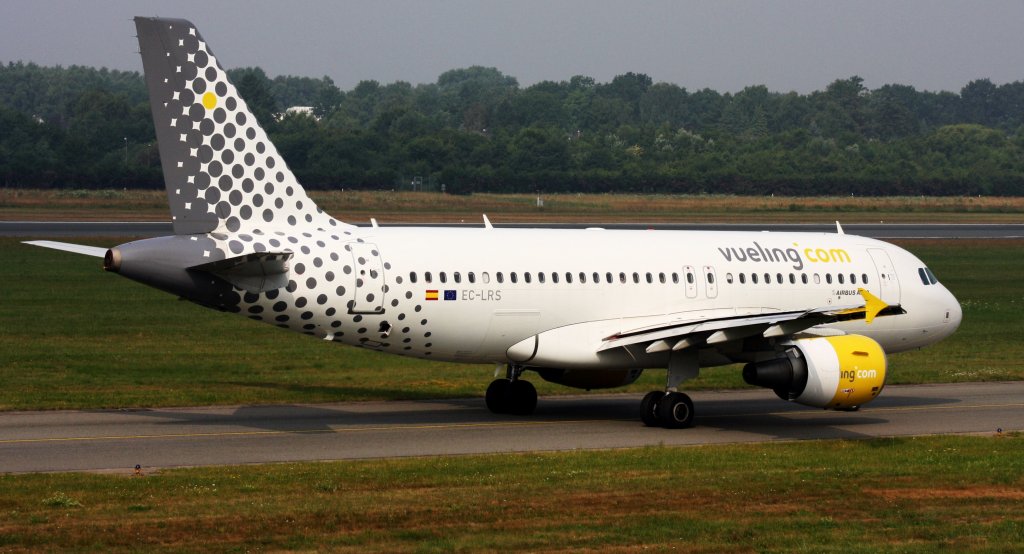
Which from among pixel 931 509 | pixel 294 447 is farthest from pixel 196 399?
pixel 931 509

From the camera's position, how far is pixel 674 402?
27.5 m

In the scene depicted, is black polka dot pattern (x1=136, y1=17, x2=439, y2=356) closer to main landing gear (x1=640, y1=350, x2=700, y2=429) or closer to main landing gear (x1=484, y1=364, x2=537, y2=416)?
main landing gear (x1=484, y1=364, x2=537, y2=416)

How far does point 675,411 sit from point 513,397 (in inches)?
142

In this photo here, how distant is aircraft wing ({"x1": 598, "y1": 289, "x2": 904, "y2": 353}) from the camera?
84.3 feet

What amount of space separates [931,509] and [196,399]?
16398 mm

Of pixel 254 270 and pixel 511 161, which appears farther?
pixel 511 161

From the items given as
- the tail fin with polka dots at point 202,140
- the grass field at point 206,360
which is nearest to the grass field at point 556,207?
the grass field at point 206,360

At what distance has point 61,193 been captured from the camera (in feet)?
374

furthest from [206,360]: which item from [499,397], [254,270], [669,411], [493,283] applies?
[669,411]

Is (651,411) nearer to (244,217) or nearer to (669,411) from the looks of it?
(669,411)

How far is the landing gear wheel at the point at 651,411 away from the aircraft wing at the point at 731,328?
1.00 meters

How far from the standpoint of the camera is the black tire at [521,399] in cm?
2912

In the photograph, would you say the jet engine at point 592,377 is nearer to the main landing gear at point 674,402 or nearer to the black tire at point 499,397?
the black tire at point 499,397

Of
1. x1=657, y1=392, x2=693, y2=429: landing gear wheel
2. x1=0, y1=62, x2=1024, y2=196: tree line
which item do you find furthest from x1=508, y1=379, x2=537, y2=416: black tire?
x1=0, y1=62, x2=1024, y2=196: tree line
